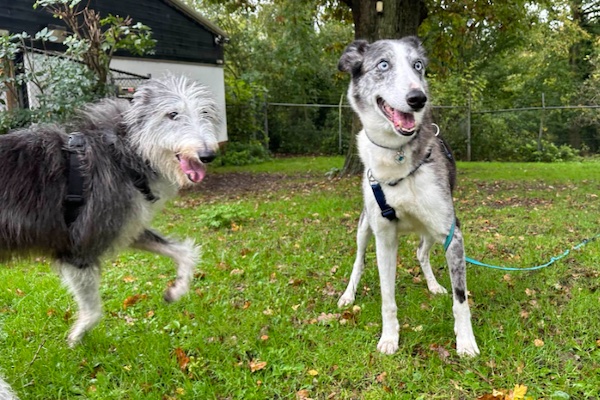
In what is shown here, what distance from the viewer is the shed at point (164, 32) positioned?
40.0ft

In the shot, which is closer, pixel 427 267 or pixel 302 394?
pixel 302 394

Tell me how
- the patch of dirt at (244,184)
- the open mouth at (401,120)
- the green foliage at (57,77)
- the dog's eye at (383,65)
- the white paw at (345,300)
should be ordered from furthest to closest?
the patch of dirt at (244,184) < the green foliage at (57,77) < the white paw at (345,300) < the dog's eye at (383,65) < the open mouth at (401,120)

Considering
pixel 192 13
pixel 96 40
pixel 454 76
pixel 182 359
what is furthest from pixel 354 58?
pixel 454 76

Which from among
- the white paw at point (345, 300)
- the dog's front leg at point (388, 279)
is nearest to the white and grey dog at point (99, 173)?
the dog's front leg at point (388, 279)

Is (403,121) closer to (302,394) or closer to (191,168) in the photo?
(191,168)

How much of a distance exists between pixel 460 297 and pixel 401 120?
1.22m

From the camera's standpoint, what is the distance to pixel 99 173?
2.74m

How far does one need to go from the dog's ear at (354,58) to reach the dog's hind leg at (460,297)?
1.30 metres

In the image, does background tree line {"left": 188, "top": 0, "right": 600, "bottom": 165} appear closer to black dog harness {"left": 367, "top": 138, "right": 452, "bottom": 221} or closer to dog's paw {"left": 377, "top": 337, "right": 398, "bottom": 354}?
black dog harness {"left": 367, "top": 138, "right": 452, "bottom": 221}

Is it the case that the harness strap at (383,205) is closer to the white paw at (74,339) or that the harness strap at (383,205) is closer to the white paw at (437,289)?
the white paw at (437,289)

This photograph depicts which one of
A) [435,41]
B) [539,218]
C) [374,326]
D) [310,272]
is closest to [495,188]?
[539,218]

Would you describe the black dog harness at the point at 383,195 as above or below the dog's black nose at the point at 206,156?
below

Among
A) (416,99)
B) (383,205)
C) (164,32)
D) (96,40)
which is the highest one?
(164,32)

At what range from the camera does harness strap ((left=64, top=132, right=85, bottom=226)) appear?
268cm
